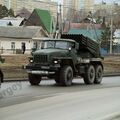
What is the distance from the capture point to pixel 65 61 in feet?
82.3

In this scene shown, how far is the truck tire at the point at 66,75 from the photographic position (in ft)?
79.6

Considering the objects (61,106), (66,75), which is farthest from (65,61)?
(61,106)

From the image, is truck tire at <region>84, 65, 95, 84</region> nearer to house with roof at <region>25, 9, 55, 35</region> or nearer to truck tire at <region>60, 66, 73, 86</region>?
truck tire at <region>60, 66, 73, 86</region>

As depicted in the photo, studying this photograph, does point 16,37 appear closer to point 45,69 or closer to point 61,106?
point 45,69

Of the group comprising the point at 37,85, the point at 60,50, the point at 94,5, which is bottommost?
the point at 37,85

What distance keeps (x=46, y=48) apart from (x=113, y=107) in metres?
10.9

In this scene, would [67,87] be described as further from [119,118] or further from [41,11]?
[41,11]

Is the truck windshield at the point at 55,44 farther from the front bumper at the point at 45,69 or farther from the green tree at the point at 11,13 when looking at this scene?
the green tree at the point at 11,13

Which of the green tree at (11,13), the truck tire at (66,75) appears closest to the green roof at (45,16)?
the green tree at (11,13)

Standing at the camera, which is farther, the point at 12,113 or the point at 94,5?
the point at 94,5

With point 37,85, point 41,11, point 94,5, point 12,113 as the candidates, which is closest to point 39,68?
point 37,85

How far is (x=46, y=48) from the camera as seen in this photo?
25.7 meters

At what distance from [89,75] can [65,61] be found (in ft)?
8.44

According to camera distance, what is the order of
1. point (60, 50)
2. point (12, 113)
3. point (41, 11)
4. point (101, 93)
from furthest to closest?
point (41, 11), point (60, 50), point (101, 93), point (12, 113)
